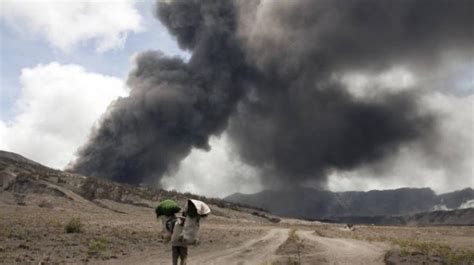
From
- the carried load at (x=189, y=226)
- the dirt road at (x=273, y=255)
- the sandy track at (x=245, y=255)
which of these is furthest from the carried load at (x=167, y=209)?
the sandy track at (x=245, y=255)

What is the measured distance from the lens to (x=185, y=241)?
1383 cm

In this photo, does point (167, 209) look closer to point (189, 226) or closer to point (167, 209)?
point (167, 209)

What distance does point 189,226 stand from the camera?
1381 centimetres

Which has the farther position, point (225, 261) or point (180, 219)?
point (225, 261)

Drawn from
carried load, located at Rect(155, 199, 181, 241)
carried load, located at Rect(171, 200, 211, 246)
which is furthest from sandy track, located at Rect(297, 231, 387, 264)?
carried load, located at Rect(155, 199, 181, 241)

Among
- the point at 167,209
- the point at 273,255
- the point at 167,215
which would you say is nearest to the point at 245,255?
the point at 273,255

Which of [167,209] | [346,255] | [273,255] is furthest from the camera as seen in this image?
[346,255]

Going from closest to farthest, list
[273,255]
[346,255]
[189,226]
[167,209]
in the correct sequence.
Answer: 1. [189,226]
2. [167,209]
3. [273,255]
4. [346,255]

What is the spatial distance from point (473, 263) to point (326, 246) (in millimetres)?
7882

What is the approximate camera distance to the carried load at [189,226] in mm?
13773

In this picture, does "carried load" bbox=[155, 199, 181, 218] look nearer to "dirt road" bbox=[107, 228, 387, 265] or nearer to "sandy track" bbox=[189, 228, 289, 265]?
"dirt road" bbox=[107, 228, 387, 265]

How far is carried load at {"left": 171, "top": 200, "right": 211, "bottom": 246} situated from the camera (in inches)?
542

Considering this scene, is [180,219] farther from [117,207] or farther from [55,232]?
[117,207]

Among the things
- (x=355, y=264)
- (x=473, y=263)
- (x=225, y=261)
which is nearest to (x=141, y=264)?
(x=225, y=261)
